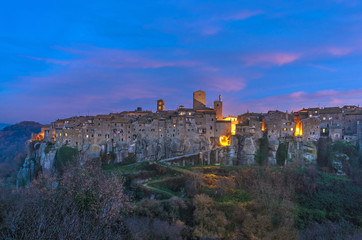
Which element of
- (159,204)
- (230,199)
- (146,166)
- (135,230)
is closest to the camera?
(135,230)

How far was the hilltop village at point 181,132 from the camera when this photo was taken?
40.9 m

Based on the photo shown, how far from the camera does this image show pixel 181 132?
43375 millimetres

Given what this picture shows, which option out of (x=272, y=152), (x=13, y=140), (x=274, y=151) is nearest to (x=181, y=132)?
(x=272, y=152)

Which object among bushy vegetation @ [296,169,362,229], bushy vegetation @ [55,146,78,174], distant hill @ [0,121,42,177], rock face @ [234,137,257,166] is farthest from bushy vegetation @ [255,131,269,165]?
distant hill @ [0,121,42,177]

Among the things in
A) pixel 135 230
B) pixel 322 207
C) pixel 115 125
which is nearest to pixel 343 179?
pixel 322 207

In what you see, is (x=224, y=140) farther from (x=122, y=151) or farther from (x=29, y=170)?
(x=29, y=170)

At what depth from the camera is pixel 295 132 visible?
144 feet

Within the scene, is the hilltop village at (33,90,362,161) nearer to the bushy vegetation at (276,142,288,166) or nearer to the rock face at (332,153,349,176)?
the bushy vegetation at (276,142,288,166)

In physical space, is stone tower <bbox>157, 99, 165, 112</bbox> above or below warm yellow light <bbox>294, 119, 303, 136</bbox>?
above

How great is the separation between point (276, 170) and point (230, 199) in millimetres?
12702

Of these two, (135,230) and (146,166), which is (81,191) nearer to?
(135,230)

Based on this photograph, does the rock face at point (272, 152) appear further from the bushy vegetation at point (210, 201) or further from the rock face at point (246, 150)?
the bushy vegetation at point (210, 201)

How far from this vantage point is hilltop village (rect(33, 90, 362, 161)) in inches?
1609

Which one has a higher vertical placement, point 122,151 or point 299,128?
point 299,128
